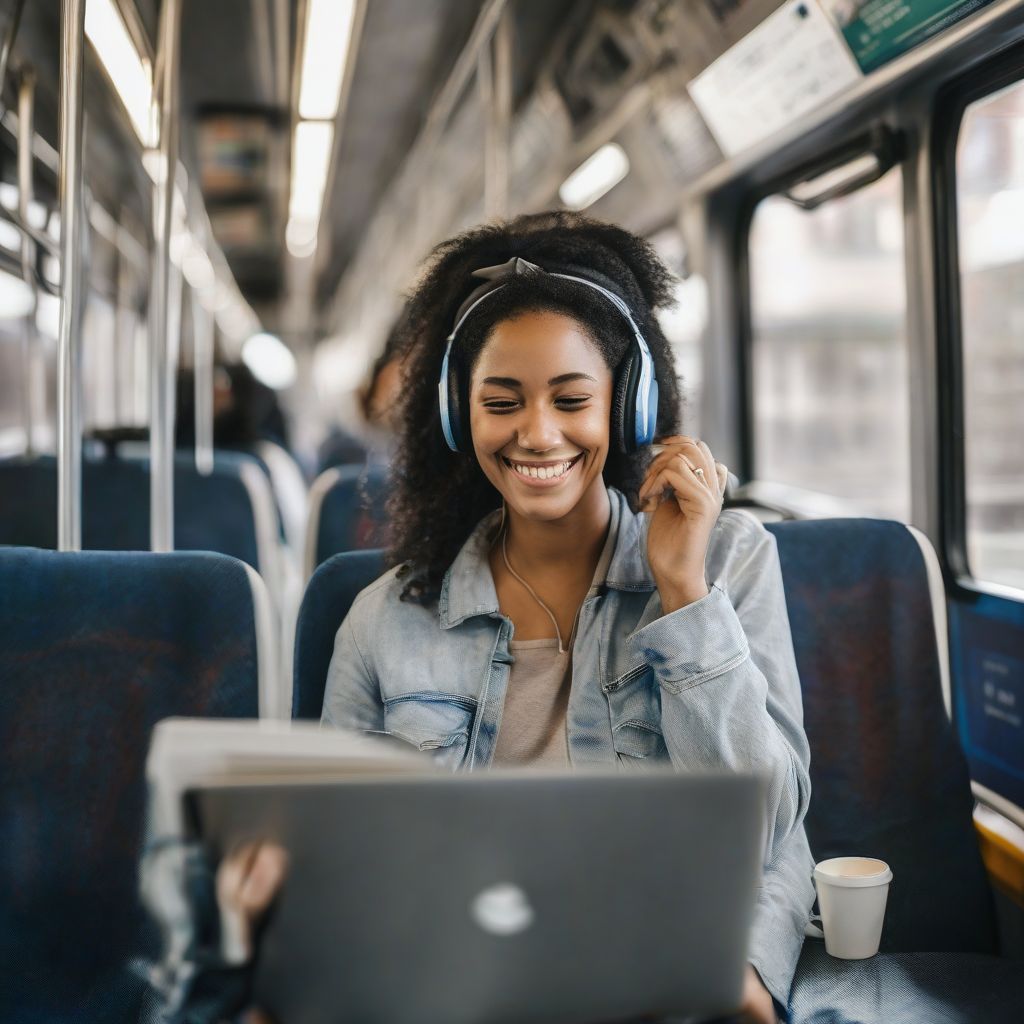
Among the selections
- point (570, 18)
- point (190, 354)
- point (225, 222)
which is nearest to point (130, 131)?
point (570, 18)

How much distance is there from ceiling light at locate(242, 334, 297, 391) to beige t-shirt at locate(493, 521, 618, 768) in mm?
14723

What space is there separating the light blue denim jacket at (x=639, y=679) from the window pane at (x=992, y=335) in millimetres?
1134

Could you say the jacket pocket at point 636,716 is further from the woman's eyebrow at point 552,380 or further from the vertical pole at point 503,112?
the vertical pole at point 503,112

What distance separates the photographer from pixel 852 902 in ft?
4.64

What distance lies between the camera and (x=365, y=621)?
166 cm

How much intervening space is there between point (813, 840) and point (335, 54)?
363 centimetres

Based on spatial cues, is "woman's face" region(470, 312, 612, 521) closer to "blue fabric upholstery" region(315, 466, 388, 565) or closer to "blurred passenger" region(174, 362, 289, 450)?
"blue fabric upholstery" region(315, 466, 388, 565)

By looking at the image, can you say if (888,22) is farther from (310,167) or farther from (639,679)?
(310,167)

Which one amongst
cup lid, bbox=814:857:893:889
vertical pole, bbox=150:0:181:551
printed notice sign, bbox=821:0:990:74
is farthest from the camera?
vertical pole, bbox=150:0:181:551

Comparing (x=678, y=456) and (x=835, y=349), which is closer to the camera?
(x=678, y=456)

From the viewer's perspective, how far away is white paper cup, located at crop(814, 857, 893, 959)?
1.40 meters

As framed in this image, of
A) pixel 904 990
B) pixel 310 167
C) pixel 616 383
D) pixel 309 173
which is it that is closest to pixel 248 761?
pixel 616 383

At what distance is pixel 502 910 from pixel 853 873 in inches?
27.5

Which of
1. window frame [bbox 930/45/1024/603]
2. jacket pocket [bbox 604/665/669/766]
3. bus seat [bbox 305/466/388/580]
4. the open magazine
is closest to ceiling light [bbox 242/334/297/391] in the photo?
bus seat [bbox 305/466/388/580]
